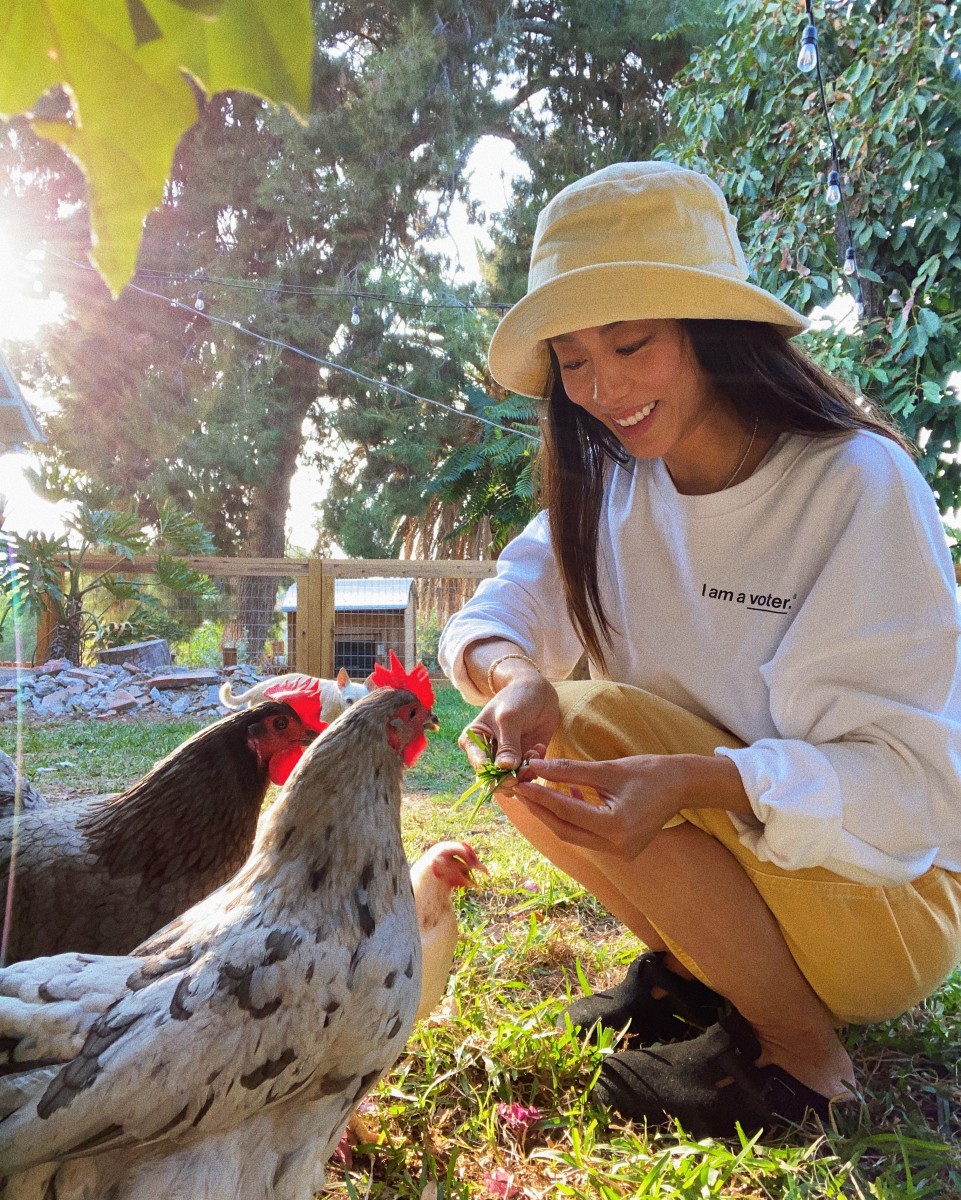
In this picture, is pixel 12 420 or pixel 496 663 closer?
pixel 12 420

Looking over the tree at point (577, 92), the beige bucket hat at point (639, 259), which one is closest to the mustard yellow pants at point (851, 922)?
the beige bucket hat at point (639, 259)

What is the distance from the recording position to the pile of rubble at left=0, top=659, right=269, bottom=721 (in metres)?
2.21

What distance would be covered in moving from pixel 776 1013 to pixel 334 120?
1.97 m

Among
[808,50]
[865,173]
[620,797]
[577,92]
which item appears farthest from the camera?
[577,92]

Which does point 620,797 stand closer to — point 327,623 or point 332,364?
point 327,623

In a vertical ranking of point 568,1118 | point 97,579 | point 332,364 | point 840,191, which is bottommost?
point 568,1118

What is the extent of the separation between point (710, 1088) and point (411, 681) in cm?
69

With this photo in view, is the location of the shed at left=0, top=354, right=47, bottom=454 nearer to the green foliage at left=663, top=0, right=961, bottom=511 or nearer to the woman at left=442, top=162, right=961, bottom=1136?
the woman at left=442, top=162, right=961, bottom=1136

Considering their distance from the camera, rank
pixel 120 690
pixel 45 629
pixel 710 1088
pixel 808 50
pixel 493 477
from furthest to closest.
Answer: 1. pixel 493 477
2. pixel 120 690
3. pixel 808 50
4. pixel 45 629
5. pixel 710 1088

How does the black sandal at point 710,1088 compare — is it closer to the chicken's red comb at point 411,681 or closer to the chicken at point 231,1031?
the chicken at point 231,1031

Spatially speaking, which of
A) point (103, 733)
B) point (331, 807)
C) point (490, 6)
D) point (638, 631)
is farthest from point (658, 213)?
point (490, 6)

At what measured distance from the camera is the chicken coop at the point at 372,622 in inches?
124

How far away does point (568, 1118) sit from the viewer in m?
1.12

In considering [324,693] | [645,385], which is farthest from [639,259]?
[324,693]
